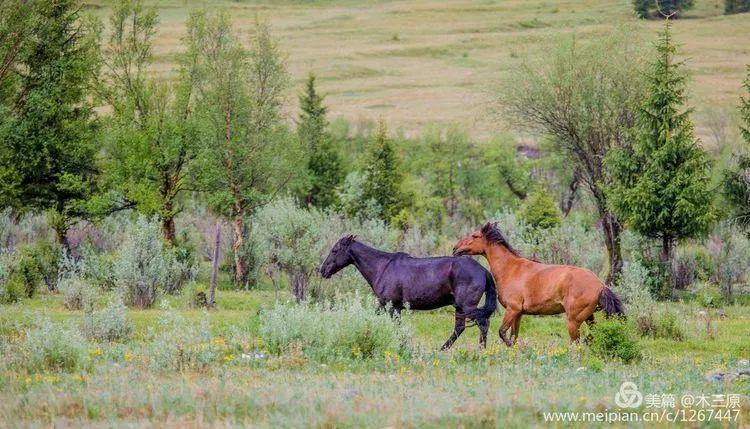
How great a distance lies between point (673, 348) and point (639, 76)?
18817 mm

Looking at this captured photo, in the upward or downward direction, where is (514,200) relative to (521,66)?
downward

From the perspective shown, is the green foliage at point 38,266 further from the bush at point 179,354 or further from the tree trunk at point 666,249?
the tree trunk at point 666,249

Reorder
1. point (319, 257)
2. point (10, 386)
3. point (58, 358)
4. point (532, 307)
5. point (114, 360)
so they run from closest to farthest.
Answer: point (10, 386) → point (58, 358) → point (114, 360) → point (532, 307) → point (319, 257)

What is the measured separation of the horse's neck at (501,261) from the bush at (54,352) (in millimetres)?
7388

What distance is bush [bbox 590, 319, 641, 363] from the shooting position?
14.6 m

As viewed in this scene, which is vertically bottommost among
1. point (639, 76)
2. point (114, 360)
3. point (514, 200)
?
point (514, 200)

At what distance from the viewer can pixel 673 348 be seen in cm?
1908

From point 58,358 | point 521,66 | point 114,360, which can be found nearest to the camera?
point 58,358

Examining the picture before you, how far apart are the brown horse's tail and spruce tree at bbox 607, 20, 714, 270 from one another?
1433cm

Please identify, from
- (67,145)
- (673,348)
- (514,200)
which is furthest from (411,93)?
(673,348)

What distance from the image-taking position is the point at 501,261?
55.8 ft

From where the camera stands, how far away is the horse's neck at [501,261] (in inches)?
664

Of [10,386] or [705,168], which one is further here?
[705,168]

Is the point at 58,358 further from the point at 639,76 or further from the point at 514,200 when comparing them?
the point at 514,200
